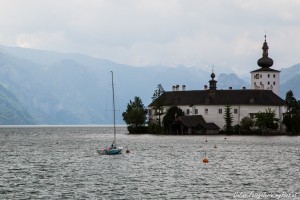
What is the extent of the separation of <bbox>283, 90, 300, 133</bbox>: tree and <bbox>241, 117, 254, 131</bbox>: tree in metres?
9.98

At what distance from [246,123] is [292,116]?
14460 millimetres

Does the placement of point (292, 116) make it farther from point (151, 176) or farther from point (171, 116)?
point (151, 176)

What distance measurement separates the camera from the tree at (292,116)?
602ft

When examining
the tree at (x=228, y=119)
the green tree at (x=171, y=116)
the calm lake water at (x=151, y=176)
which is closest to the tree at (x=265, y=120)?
the tree at (x=228, y=119)

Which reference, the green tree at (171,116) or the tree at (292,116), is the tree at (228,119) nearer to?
Answer: the green tree at (171,116)

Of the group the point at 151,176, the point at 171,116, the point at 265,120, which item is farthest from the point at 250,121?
the point at 151,176

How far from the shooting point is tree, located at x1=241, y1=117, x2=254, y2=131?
183875mm

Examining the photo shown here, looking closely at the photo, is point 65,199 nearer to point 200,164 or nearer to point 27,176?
point 27,176

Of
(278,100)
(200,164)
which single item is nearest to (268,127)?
(278,100)

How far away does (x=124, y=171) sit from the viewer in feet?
247

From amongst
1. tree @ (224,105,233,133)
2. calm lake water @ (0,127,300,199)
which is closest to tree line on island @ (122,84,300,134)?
tree @ (224,105,233,133)

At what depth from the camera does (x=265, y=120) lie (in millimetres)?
179250

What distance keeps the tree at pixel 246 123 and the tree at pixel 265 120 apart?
2.80 m


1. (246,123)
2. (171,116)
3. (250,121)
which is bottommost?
(246,123)
